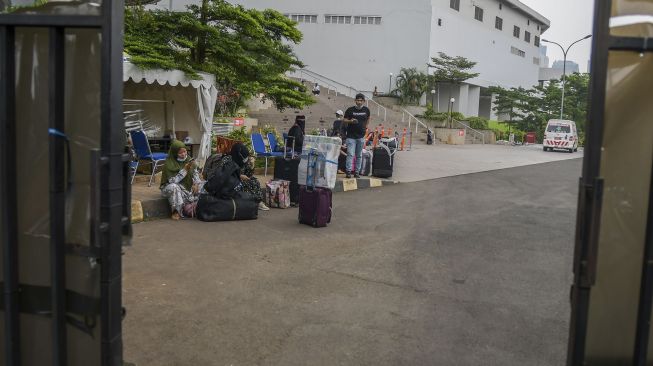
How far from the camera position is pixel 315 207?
830cm

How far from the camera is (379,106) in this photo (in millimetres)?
40938

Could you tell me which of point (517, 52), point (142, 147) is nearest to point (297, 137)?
point (142, 147)

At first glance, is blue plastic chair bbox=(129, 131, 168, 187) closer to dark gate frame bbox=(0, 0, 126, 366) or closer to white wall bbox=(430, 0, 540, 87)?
dark gate frame bbox=(0, 0, 126, 366)

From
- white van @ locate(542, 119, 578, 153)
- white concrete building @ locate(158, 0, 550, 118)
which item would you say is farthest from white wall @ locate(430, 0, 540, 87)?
white van @ locate(542, 119, 578, 153)

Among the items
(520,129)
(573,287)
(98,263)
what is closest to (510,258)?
(573,287)

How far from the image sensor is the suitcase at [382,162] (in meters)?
14.1

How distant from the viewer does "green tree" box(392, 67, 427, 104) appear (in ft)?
143

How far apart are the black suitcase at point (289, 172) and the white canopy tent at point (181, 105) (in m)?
2.41

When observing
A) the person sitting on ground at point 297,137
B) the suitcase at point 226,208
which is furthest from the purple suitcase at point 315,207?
the person sitting on ground at point 297,137

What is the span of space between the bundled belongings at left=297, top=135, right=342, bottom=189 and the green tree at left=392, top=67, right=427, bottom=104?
118ft

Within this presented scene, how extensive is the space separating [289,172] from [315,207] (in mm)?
2016

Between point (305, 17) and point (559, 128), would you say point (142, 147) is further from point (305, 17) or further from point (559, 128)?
point (305, 17)

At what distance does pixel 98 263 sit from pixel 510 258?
5.57 meters

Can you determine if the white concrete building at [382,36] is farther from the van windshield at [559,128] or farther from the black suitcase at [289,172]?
the black suitcase at [289,172]
